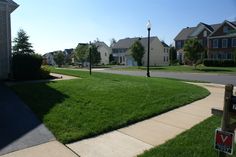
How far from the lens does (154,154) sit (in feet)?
15.2

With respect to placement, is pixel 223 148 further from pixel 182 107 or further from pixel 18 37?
pixel 18 37

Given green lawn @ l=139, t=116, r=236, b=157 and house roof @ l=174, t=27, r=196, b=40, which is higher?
house roof @ l=174, t=27, r=196, b=40

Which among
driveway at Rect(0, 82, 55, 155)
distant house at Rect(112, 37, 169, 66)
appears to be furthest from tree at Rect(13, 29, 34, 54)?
driveway at Rect(0, 82, 55, 155)

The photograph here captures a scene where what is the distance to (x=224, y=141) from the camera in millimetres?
3371

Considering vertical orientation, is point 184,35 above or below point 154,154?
above

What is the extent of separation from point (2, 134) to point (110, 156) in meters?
2.58

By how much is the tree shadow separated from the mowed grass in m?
0.03

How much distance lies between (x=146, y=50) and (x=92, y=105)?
173ft

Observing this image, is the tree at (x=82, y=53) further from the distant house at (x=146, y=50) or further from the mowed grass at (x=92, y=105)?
the mowed grass at (x=92, y=105)

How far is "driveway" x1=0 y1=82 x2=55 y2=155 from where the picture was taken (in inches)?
202

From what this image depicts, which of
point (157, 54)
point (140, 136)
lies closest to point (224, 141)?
point (140, 136)

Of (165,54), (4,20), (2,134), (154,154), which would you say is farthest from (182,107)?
(165,54)

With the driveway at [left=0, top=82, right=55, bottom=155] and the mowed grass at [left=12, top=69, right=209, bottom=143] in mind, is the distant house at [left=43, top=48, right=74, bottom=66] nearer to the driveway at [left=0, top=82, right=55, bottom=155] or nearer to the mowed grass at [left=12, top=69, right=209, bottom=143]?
the mowed grass at [left=12, top=69, right=209, bottom=143]

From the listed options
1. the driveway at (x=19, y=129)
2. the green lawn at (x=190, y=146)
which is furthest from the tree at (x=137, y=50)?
the green lawn at (x=190, y=146)
